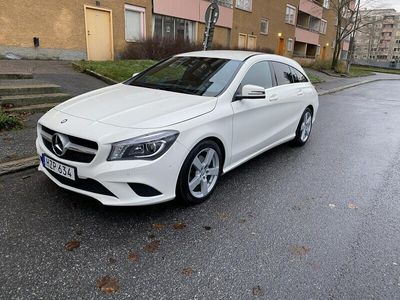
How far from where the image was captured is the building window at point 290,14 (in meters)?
31.8

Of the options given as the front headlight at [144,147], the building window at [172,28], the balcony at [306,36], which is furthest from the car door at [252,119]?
the balcony at [306,36]

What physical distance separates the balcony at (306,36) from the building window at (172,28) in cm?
1858

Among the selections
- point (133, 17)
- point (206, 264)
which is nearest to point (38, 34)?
point (133, 17)

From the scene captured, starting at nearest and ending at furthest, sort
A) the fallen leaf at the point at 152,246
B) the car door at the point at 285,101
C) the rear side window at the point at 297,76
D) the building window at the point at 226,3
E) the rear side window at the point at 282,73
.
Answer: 1. the fallen leaf at the point at 152,246
2. the car door at the point at 285,101
3. the rear side window at the point at 282,73
4. the rear side window at the point at 297,76
5. the building window at the point at 226,3

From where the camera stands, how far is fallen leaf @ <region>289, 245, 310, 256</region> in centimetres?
287

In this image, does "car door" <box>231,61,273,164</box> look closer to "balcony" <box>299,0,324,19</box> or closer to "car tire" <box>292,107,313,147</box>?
"car tire" <box>292,107,313,147</box>

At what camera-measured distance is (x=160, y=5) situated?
17188mm

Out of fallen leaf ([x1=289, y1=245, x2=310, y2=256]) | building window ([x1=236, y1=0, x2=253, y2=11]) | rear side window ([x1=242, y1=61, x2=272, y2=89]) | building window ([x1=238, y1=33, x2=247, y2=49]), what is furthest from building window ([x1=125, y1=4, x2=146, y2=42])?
fallen leaf ([x1=289, y1=245, x2=310, y2=256])

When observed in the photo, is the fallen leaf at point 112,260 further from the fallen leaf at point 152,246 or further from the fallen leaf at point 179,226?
the fallen leaf at point 179,226

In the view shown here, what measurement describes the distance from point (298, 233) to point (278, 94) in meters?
2.36

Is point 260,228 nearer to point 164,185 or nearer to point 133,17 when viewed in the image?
point 164,185

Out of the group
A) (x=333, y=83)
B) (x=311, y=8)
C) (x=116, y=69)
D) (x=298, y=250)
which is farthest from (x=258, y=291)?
(x=311, y=8)

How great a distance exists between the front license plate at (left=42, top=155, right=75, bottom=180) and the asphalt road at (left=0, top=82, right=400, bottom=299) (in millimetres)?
432

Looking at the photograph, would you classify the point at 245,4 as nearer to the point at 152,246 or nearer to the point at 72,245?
the point at 152,246
